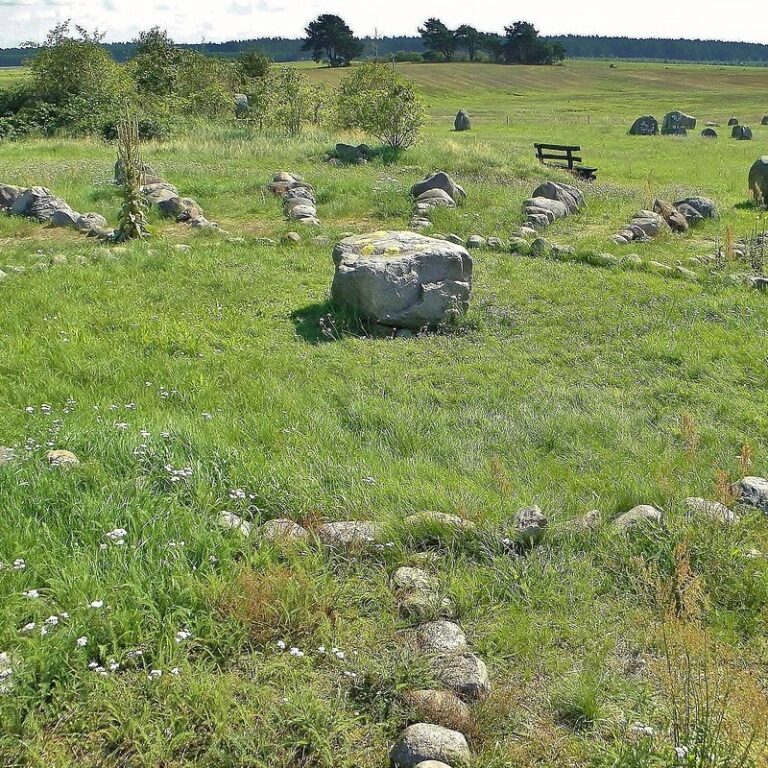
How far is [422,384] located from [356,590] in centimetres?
344

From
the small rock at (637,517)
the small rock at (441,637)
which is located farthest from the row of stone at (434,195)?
the small rock at (441,637)

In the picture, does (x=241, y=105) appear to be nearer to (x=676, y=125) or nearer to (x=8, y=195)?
(x=8, y=195)

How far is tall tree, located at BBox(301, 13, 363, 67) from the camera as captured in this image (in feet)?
333

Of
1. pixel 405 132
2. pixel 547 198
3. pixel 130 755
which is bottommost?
pixel 130 755

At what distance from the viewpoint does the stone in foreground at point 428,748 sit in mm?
3139

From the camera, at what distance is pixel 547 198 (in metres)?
17.0

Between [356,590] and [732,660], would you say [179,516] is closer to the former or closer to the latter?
[356,590]

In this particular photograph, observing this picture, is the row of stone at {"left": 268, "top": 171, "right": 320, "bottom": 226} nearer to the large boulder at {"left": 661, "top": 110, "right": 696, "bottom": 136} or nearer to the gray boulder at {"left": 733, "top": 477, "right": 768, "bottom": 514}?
the gray boulder at {"left": 733, "top": 477, "right": 768, "bottom": 514}

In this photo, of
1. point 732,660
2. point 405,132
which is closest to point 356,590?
point 732,660

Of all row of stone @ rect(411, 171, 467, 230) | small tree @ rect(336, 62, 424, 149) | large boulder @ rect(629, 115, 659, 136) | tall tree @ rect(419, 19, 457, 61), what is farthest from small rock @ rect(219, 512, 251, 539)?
tall tree @ rect(419, 19, 457, 61)

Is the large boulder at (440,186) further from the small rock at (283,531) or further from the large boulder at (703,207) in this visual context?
the small rock at (283,531)

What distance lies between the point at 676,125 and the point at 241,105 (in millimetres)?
24968

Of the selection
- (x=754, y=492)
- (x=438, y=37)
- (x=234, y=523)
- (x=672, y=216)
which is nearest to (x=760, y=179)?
(x=672, y=216)

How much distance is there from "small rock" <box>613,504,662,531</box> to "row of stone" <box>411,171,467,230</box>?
11.1 m
